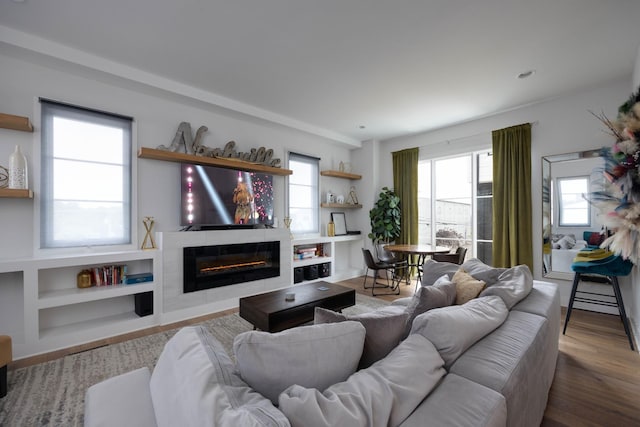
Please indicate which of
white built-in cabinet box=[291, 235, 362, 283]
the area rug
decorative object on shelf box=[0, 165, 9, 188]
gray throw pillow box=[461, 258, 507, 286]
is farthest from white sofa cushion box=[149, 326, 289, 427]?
white built-in cabinet box=[291, 235, 362, 283]

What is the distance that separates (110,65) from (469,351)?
12.9 feet

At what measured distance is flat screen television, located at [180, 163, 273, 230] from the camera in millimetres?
3619

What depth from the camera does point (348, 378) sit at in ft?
3.05

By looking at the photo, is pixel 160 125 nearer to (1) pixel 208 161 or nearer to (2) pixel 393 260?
(1) pixel 208 161

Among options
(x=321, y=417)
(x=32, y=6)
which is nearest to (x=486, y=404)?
(x=321, y=417)

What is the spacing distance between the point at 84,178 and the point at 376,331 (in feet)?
11.4

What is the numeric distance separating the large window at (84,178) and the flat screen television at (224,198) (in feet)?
2.18

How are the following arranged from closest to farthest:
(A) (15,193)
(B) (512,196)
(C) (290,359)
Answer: (C) (290,359) < (A) (15,193) < (B) (512,196)

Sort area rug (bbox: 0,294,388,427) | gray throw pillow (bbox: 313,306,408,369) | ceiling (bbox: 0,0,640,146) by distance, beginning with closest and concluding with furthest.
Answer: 1. gray throw pillow (bbox: 313,306,408,369)
2. area rug (bbox: 0,294,388,427)
3. ceiling (bbox: 0,0,640,146)

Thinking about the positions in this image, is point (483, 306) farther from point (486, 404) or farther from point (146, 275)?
point (146, 275)

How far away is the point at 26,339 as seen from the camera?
97.4 inches

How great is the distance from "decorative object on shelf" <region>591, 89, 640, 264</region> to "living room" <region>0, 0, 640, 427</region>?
157cm

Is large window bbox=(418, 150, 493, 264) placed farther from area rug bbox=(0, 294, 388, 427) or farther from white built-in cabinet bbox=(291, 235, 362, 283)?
area rug bbox=(0, 294, 388, 427)

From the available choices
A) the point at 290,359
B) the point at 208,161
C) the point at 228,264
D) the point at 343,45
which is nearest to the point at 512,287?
the point at 290,359
